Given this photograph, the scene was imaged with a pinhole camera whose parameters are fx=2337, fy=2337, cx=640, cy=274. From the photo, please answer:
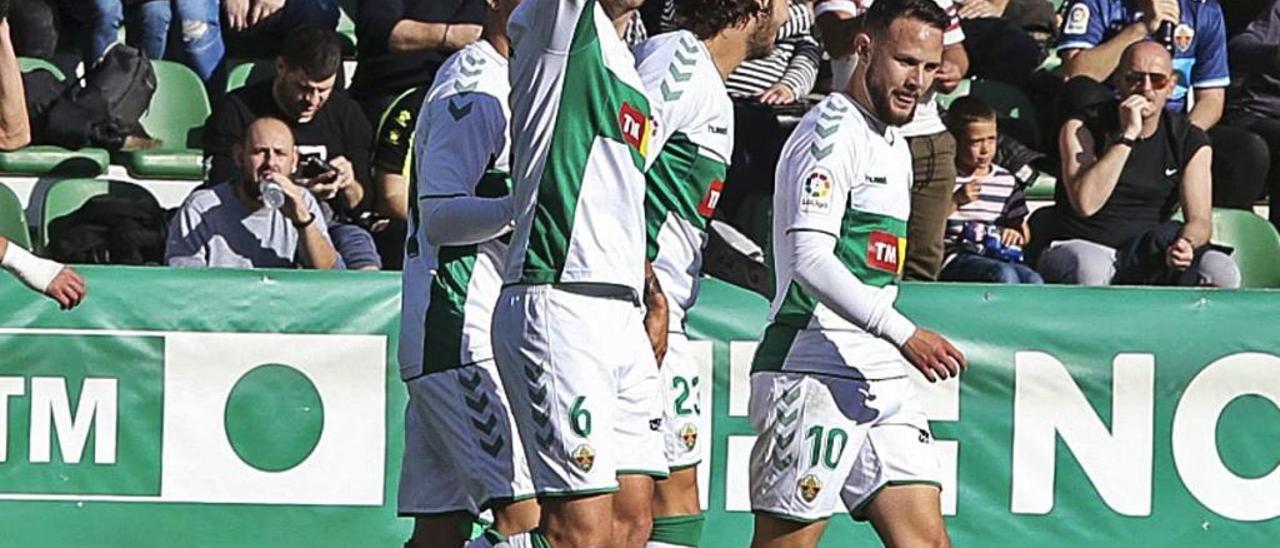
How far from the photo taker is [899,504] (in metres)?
6.41

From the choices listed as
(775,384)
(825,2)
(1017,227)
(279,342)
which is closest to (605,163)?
(775,384)

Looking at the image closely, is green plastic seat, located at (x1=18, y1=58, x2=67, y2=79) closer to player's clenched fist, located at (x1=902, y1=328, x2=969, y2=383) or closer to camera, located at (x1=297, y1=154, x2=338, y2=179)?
camera, located at (x1=297, y1=154, x2=338, y2=179)

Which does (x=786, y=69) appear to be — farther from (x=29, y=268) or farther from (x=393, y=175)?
(x=29, y=268)

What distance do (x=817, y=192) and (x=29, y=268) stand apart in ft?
7.71

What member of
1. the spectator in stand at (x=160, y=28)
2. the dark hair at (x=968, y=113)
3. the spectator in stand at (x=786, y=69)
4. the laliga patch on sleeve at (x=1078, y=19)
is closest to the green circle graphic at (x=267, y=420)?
the spectator in stand at (x=786, y=69)

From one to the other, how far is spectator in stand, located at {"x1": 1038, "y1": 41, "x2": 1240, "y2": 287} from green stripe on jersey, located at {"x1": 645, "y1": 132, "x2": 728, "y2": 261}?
289cm

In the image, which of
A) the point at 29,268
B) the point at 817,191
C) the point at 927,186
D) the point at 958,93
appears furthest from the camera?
the point at 958,93

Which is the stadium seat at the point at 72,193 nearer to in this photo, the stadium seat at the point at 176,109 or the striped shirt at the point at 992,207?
the stadium seat at the point at 176,109

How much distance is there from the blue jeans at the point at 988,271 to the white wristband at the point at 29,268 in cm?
360

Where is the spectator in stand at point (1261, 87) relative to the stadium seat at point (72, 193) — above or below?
above

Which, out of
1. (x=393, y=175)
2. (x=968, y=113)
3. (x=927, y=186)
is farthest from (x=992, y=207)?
(x=393, y=175)

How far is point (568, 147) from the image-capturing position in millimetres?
5375

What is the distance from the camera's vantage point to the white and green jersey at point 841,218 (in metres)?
6.39

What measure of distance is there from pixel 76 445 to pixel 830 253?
3.01 meters
